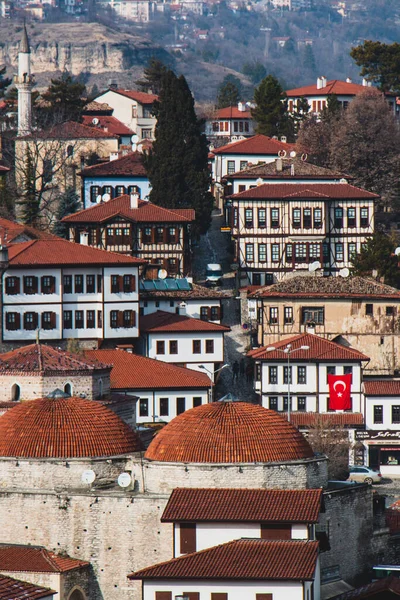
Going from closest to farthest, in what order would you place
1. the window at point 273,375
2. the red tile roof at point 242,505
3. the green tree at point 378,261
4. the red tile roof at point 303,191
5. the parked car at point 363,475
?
the red tile roof at point 242,505, the parked car at point 363,475, the window at point 273,375, the green tree at point 378,261, the red tile roof at point 303,191

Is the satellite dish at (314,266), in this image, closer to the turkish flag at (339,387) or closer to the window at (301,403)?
the turkish flag at (339,387)

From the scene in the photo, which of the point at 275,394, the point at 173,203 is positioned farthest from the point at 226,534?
the point at 173,203

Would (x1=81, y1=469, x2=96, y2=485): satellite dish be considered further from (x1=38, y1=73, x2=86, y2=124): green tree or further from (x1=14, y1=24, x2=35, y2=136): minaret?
(x1=38, y1=73, x2=86, y2=124): green tree

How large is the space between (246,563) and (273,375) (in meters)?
38.3

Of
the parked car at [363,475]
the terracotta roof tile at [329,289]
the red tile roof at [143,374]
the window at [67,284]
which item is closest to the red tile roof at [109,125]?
the terracotta roof tile at [329,289]

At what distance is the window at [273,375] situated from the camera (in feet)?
333

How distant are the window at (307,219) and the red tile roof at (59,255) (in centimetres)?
1508

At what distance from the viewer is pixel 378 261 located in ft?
373

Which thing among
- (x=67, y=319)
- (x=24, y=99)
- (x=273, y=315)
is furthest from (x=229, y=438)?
(x=24, y=99)

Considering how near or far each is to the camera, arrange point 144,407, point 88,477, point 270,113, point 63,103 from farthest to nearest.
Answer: point 270,113 < point 63,103 < point 144,407 < point 88,477

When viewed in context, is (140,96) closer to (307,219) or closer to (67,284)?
(307,219)

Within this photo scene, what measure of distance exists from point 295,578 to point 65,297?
43851mm

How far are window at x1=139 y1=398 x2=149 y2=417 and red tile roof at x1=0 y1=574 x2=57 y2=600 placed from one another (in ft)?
111

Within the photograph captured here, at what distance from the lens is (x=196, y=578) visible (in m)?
63.1
